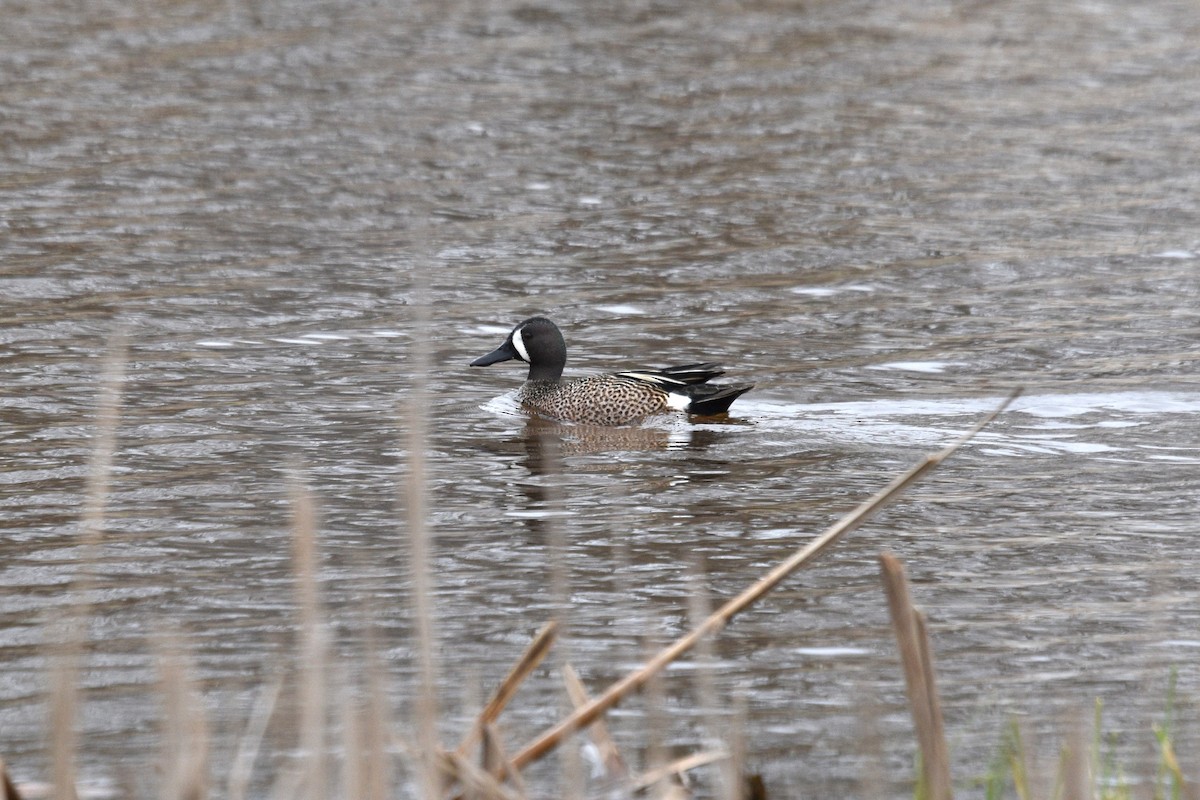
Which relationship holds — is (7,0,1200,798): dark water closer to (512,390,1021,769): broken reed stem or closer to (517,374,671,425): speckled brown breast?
(517,374,671,425): speckled brown breast

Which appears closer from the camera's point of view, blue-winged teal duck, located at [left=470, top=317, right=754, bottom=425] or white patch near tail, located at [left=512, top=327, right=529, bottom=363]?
blue-winged teal duck, located at [left=470, top=317, right=754, bottom=425]

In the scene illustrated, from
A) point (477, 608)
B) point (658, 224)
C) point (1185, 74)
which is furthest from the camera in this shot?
point (1185, 74)

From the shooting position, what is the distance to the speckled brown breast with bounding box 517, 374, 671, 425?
1166 cm

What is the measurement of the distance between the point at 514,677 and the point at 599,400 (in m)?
7.41

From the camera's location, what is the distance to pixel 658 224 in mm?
16453

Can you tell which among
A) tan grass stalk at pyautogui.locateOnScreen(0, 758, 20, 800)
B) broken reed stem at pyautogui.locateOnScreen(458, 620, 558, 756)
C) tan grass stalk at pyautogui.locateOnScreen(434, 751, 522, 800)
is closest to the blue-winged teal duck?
broken reed stem at pyautogui.locateOnScreen(458, 620, 558, 756)

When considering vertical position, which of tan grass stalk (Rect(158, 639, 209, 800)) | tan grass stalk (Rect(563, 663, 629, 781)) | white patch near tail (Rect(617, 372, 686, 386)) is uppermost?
tan grass stalk (Rect(158, 639, 209, 800))

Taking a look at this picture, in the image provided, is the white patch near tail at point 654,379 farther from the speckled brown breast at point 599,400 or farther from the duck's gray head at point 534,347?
the duck's gray head at point 534,347

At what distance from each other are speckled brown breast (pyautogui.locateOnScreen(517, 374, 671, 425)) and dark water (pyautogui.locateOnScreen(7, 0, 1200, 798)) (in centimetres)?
19

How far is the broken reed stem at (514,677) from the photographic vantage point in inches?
174

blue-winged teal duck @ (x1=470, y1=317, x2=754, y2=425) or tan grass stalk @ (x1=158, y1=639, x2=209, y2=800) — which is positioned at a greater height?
tan grass stalk @ (x1=158, y1=639, x2=209, y2=800)

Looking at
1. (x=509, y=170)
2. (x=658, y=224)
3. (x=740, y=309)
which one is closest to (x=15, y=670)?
(x=740, y=309)

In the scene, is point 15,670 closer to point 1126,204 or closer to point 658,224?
point 658,224

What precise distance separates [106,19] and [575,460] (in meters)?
15.3
